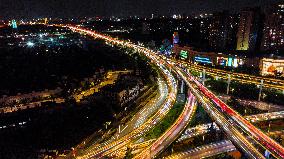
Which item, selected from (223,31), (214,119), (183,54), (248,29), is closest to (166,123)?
(214,119)

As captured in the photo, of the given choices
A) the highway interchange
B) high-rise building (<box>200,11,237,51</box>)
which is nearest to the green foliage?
the highway interchange

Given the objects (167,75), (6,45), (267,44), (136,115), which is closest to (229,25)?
(267,44)

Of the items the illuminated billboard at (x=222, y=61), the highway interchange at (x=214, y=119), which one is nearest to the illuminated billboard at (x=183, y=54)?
the illuminated billboard at (x=222, y=61)

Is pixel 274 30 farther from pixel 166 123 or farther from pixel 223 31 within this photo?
pixel 166 123

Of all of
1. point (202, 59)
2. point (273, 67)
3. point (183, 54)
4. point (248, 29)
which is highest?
point (248, 29)

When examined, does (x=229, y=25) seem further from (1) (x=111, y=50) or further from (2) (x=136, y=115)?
(2) (x=136, y=115)

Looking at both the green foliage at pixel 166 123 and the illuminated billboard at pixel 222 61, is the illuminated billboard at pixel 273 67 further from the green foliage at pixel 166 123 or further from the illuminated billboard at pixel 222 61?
the green foliage at pixel 166 123
